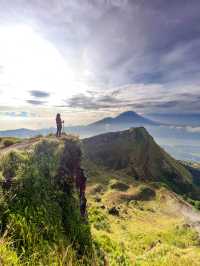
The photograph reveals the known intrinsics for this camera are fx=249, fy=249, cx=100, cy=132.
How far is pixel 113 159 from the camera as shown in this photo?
150 meters

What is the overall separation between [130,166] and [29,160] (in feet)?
431

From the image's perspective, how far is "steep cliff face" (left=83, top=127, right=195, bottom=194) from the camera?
14300 cm

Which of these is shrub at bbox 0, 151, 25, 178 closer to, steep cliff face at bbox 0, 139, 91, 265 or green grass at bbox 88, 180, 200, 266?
steep cliff face at bbox 0, 139, 91, 265

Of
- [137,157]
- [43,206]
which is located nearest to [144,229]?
[43,206]

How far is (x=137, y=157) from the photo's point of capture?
150m

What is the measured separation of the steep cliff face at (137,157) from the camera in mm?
143000

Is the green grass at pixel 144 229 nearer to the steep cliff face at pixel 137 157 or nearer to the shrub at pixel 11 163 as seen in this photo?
the shrub at pixel 11 163

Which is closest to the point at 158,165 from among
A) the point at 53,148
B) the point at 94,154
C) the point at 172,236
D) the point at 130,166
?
the point at 130,166

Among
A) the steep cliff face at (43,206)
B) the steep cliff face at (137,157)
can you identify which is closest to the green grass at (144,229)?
the steep cliff face at (43,206)

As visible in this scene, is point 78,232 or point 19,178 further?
point 78,232

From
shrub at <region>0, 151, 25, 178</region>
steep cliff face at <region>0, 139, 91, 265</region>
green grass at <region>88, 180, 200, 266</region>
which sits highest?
shrub at <region>0, 151, 25, 178</region>

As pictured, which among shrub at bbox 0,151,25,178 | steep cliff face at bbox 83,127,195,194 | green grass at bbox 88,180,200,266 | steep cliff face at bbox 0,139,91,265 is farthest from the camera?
steep cliff face at bbox 83,127,195,194

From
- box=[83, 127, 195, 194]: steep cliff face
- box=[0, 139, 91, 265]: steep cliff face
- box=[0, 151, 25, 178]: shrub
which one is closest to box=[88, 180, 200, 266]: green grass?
box=[0, 139, 91, 265]: steep cliff face

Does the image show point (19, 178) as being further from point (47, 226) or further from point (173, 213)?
point (173, 213)
